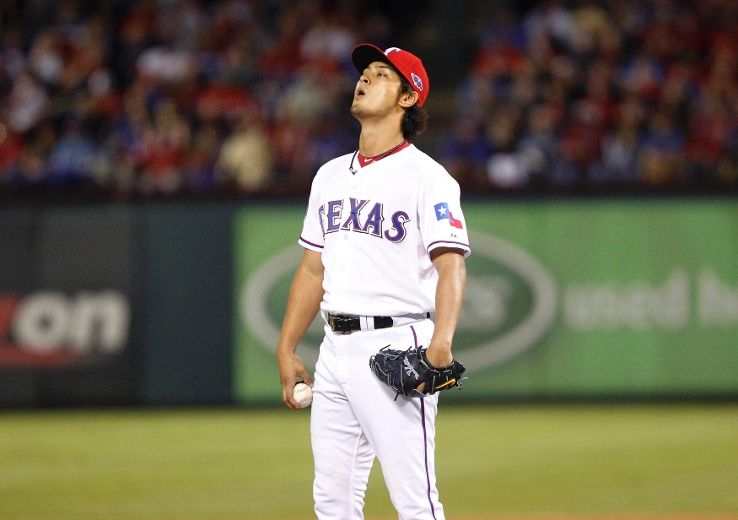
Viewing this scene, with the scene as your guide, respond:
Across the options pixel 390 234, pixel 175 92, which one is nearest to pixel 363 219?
pixel 390 234

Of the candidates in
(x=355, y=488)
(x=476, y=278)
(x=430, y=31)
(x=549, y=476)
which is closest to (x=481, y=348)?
(x=476, y=278)

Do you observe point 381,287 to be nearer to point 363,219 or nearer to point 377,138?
point 363,219

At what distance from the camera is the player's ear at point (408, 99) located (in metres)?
4.74

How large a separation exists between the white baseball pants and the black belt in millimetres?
20

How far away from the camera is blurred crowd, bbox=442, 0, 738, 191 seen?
12383mm

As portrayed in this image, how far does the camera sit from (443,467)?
8359 mm

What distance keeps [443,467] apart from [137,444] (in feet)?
7.84

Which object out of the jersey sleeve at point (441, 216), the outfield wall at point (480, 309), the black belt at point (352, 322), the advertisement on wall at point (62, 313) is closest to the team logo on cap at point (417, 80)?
the jersey sleeve at point (441, 216)

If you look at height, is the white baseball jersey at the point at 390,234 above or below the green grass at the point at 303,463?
above

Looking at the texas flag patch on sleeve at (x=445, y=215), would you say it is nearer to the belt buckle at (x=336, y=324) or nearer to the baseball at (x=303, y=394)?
the belt buckle at (x=336, y=324)

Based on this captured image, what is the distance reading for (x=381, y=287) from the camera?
4.57 meters

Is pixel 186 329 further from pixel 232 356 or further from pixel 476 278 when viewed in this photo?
pixel 476 278

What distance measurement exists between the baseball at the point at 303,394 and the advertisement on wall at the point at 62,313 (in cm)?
642

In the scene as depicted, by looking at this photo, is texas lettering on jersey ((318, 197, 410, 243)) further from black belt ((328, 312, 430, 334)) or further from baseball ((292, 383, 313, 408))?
baseball ((292, 383, 313, 408))
